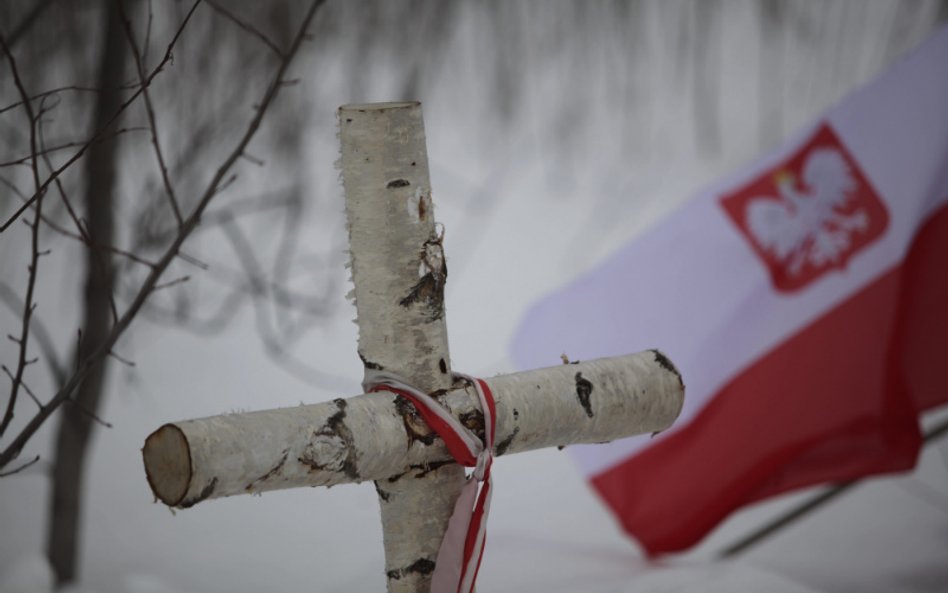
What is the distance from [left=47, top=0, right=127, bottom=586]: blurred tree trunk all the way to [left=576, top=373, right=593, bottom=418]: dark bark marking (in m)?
1.02

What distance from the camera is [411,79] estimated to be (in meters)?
4.19

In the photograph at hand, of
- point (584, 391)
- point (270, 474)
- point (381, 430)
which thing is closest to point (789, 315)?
point (584, 391)

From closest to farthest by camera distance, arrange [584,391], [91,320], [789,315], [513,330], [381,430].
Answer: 1. [381,430]
2. [584,391]
3. [91,320]
4. [789,315]
5. [513,330]

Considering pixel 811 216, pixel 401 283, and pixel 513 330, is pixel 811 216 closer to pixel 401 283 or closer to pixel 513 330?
pixel 401 283

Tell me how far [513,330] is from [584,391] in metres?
2.43

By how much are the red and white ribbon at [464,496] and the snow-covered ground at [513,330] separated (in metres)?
1.09

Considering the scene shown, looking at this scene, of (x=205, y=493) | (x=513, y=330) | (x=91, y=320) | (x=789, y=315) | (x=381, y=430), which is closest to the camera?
(x=205, y=493)

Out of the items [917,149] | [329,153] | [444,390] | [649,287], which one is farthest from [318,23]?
[444,390]

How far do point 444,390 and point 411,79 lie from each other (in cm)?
316

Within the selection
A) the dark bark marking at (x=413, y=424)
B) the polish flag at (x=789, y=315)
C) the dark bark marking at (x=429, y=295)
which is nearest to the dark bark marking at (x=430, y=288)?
the dark bark marking at (x=429, y=295)

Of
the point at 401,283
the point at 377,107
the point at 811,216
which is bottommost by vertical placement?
the point at 401,283

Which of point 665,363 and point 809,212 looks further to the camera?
point 809,212

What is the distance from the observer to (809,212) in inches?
89.1

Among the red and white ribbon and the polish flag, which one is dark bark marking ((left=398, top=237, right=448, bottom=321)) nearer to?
the red and white ribbon
